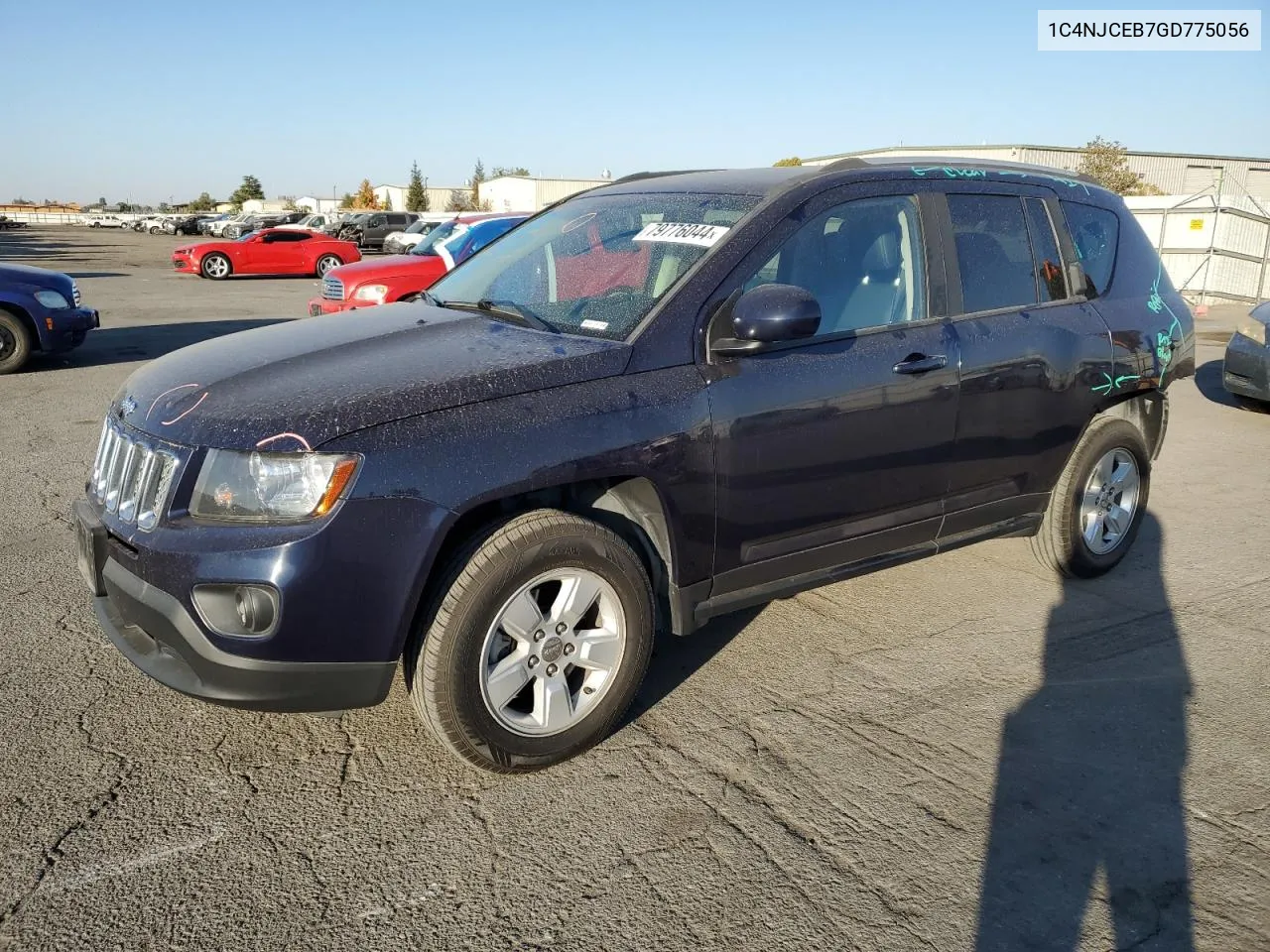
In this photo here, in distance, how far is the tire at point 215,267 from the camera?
24.9 metres

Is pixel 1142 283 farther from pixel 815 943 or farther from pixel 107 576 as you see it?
pixel 107 576

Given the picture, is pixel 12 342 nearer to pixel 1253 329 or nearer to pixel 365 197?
pixel 1253 329

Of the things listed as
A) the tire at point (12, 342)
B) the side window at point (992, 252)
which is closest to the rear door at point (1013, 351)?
the side window at point (992, 252)

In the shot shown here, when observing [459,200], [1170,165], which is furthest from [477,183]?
[1170,165]

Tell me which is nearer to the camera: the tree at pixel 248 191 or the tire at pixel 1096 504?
the tire at pixel 1096 504

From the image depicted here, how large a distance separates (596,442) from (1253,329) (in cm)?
829

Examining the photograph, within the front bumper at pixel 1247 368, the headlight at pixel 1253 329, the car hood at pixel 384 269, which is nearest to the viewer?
the front bumper at pixel 1247 368

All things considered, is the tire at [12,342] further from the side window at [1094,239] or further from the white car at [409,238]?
the white car at [409,238]

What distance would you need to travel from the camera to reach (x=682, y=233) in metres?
3.69

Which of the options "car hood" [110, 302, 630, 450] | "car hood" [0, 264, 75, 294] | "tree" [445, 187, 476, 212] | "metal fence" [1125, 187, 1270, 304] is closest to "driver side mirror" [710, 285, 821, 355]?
"car hood" [110, 302, 630, 450]

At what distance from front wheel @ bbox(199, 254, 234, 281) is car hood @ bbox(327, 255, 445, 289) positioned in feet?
51.4

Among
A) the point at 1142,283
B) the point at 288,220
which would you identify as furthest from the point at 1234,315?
the point at 288,220

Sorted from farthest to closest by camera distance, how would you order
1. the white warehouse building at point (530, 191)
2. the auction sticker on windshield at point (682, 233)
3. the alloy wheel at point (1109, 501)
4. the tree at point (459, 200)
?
the tree at point (459, 200)
the white warehouse building at point (530, 191)
the alloy wheel at point (1109, 501)
the auction sticker on windshield at point (682, 233)

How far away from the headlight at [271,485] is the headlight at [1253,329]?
8.81 m
